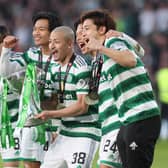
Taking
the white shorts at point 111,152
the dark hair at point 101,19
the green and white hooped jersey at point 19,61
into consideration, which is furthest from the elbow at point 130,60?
the green and white hooped jersey at point 19,61

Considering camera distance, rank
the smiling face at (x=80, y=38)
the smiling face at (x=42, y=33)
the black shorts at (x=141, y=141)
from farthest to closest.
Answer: the smiling face at (x=42, y=33)
the smiling face at (x=80, y=38)
the black shorts at (x=141, y=141)

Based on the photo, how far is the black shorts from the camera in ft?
30.9

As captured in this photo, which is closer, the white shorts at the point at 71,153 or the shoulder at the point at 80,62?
the white shorts at the point at 71,153

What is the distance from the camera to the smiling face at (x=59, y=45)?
10898 millimetres

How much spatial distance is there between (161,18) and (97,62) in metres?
14.7

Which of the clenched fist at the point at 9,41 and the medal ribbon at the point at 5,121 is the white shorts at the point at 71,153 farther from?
the clenched fist at the point at 9,41

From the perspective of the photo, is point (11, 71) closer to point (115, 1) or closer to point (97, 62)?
point (97, 62)

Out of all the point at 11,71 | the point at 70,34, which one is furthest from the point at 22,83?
the point at 70,34

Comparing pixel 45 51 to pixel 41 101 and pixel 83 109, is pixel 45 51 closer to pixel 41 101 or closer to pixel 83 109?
pixel 41 101

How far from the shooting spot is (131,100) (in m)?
9.48

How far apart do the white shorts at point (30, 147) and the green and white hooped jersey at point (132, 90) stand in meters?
2.09

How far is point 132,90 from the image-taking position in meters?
9.46

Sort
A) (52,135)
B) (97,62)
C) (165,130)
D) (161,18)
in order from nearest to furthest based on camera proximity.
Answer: (97,62)
(52,135)
(165,130)
(161,18)

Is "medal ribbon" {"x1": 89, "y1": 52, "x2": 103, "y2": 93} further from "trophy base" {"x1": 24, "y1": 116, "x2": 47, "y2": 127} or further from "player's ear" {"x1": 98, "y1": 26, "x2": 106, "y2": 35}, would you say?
"trophy base" {"x1": 24, "y1": 116, "x2": 47, "y2": 127}
